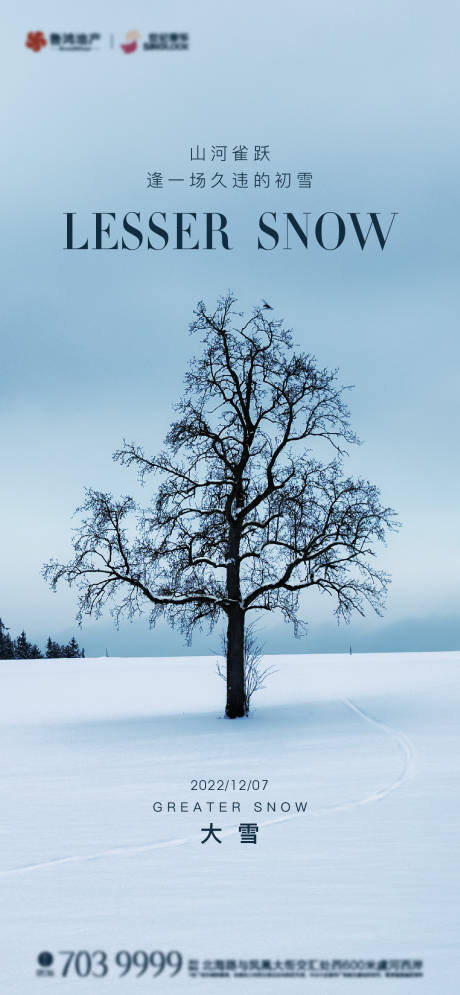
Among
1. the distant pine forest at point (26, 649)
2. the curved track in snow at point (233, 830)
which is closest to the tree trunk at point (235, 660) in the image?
the curved track in snow at point (233, 830)

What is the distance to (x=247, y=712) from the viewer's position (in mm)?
28438

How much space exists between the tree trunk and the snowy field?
0.81m

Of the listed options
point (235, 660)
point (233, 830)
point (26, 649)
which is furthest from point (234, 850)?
A: point (26, 649)

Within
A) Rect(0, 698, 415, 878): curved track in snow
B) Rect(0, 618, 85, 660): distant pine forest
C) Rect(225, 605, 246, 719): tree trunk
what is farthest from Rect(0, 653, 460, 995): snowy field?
Rect(0, 618, 85, 660): distant pine forest

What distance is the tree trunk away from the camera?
91.6 ft

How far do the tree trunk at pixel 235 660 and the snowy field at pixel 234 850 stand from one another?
0.81m

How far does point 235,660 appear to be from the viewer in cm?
2803

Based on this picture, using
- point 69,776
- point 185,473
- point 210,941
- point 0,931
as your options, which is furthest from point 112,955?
point 185,473

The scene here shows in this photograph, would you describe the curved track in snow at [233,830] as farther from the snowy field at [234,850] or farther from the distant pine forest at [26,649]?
the distant pine forest at [26,649]

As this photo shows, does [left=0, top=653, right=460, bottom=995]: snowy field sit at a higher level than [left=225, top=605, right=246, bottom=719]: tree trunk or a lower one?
lower

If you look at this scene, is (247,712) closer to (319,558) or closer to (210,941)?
(319,558)

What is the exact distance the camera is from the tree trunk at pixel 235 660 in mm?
27922

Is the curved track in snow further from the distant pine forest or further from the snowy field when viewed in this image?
the distant pine forest

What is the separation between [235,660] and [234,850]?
17407 millimetres
